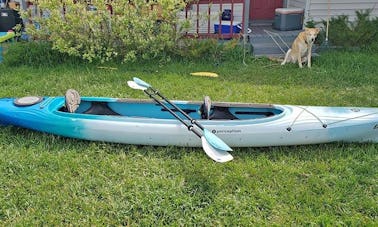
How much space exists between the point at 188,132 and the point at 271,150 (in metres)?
0.79

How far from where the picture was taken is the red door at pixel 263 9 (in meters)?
8.84

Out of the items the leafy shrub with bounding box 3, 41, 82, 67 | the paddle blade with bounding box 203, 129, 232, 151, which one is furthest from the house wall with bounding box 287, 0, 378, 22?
the paddle blade with bounding box 203, 129, 232, 151

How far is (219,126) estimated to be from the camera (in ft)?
10.4

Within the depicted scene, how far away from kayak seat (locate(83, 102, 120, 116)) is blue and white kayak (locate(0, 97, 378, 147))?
331 millimetres

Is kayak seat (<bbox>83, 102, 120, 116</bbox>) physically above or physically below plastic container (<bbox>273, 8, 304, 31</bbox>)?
below

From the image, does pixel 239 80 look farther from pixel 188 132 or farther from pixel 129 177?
pixel 129 177

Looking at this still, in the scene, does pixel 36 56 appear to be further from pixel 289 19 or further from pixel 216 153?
pixel 289 19

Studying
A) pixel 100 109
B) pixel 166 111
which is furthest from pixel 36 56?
pixel 166 111

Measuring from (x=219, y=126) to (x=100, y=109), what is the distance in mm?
1307

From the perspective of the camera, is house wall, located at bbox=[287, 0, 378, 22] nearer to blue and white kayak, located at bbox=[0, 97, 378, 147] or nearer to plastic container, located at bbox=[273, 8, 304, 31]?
plastic container, located at bbox=[273, 8, 304, 31]

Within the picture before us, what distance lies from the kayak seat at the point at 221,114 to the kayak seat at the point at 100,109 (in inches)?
38.4

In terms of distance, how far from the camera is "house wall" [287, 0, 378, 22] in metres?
7.79

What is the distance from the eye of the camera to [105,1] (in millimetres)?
5688

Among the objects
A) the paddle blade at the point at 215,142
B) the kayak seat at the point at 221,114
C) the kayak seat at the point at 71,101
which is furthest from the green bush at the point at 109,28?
the paddle blade at the point at 215,142
